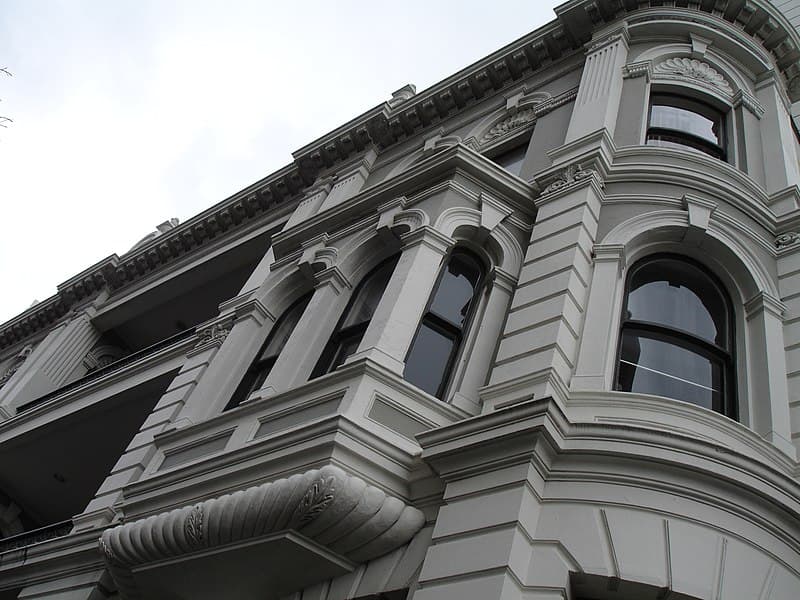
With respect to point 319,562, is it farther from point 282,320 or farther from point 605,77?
point 605,77

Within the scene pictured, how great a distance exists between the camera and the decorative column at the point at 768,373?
902 centimetres

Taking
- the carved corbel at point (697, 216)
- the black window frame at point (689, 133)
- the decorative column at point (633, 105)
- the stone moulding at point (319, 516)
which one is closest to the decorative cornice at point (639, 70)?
the decorative column at point (633, 105)

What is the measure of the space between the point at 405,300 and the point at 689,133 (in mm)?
6836

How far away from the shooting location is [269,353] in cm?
1320

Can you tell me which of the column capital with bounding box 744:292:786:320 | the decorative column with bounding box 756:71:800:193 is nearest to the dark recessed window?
the decorative column with bounding box 756:71:800:193

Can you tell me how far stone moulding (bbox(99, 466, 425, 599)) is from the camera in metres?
8.03

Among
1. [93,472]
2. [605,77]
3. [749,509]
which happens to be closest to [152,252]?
[93,472]

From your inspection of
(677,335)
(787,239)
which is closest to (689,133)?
(787,239)

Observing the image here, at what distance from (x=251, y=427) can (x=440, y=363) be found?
263 cm

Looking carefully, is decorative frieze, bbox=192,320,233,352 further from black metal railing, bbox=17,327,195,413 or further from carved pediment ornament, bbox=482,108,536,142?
carved pediment ornament, bbox=482,108,536,142

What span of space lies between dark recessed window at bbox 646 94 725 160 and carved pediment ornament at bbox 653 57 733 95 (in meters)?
0.45

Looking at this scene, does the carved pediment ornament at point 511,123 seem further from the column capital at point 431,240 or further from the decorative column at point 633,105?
the column capital at point 431,240

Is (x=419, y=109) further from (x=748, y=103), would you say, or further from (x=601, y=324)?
(x=601, y=324)

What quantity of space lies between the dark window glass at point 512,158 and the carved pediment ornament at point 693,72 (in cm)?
286
